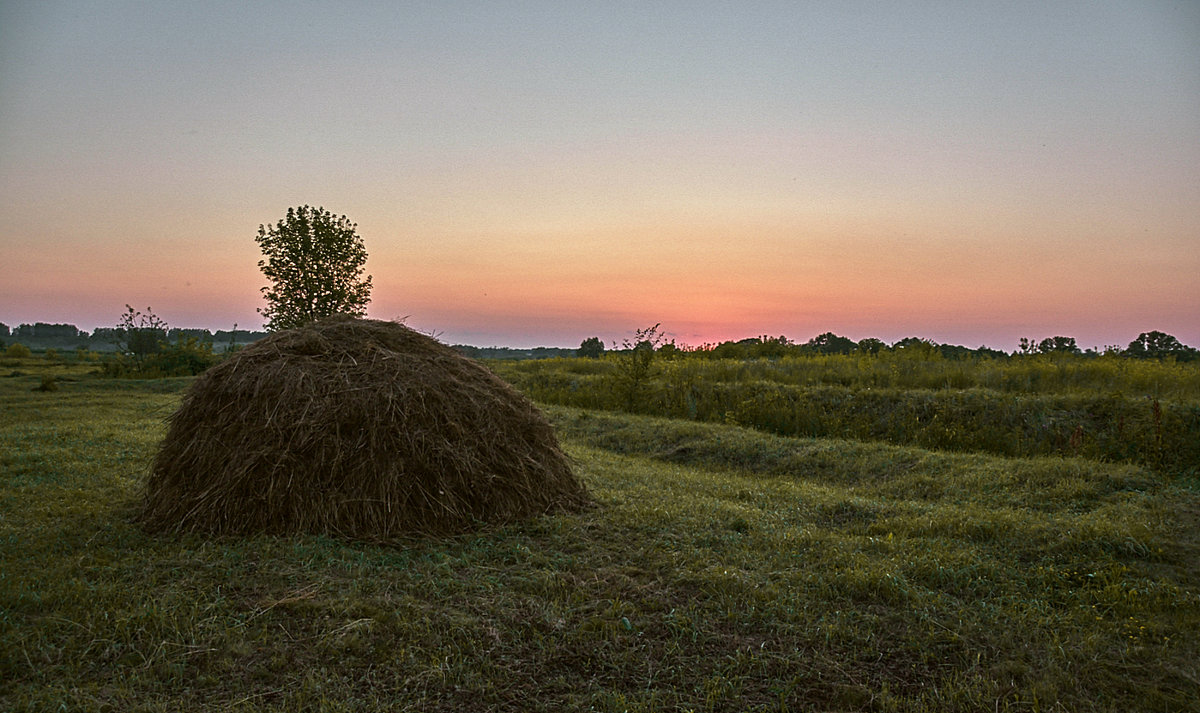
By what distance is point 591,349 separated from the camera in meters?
31.1

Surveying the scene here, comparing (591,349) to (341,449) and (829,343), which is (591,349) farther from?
(341,449)

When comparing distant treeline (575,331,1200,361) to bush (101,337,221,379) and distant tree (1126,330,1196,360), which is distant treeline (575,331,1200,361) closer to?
distant tree (1126,330,1196,360)

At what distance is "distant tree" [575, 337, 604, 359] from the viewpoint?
30.4 m

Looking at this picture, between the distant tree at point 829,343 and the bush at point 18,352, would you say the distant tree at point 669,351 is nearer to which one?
the distant tree at point 829,343

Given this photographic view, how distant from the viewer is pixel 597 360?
2828cm

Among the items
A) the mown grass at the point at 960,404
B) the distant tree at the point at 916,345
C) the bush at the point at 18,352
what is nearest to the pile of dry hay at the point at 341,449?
the mown grass at the point at 960,404

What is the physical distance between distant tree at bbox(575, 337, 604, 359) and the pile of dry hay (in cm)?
2244

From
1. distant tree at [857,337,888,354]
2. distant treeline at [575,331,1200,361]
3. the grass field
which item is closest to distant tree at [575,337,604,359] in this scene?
distant treeline at [575,331,1200,361]

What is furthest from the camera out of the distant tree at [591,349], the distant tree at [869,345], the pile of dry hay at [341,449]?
the distant tree at [591,349]

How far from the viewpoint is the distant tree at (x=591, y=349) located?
30.4 metres

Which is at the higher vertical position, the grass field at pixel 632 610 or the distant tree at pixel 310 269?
the distant tree at pixel 310 269

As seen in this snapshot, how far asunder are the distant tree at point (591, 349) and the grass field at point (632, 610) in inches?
857

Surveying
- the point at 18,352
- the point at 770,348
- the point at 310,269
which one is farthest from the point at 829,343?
the point at 18,352

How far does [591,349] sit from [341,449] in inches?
972
